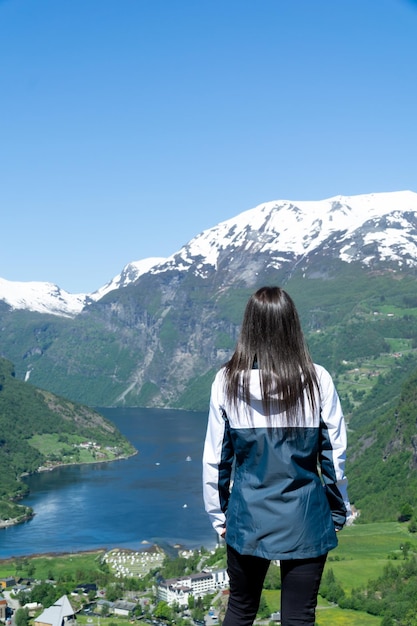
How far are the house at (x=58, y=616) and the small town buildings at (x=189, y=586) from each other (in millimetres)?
6167

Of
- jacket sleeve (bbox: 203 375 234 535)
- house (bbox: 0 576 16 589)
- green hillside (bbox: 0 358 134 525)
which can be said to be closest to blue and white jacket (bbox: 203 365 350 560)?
jacket sleeve (bbox: 203 375 234 535)

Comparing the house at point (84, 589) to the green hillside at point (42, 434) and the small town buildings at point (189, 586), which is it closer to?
the small town buildings at point (189, 586)

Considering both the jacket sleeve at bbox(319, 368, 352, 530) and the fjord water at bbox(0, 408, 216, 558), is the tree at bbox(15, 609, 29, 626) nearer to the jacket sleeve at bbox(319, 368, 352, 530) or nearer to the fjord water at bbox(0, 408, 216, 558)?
the fjord water at bbox(0, 408, 216, 558)

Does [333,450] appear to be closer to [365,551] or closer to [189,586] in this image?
[189,586]

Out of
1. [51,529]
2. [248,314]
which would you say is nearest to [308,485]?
[248,314]

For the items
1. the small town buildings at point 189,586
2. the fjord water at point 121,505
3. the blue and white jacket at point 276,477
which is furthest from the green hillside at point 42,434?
the blue and white jacket at point 276,477

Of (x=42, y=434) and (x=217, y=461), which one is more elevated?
(x=217, y=461)

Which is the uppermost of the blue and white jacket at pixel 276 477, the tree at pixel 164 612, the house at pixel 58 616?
the blue and white jacket at pixel 276 477

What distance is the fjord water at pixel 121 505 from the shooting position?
204ft

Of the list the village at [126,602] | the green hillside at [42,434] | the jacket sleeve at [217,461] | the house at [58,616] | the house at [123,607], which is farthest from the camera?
the green hillside at [42,434]

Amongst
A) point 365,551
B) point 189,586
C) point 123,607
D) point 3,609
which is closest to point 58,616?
point 3,609

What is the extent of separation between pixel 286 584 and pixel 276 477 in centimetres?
55

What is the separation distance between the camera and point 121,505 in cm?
7450

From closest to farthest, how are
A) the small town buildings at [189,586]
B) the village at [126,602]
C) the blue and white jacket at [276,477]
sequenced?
the blue and white jacket at [276,477], the village at [126,602], the small town buildings at [189,586]
